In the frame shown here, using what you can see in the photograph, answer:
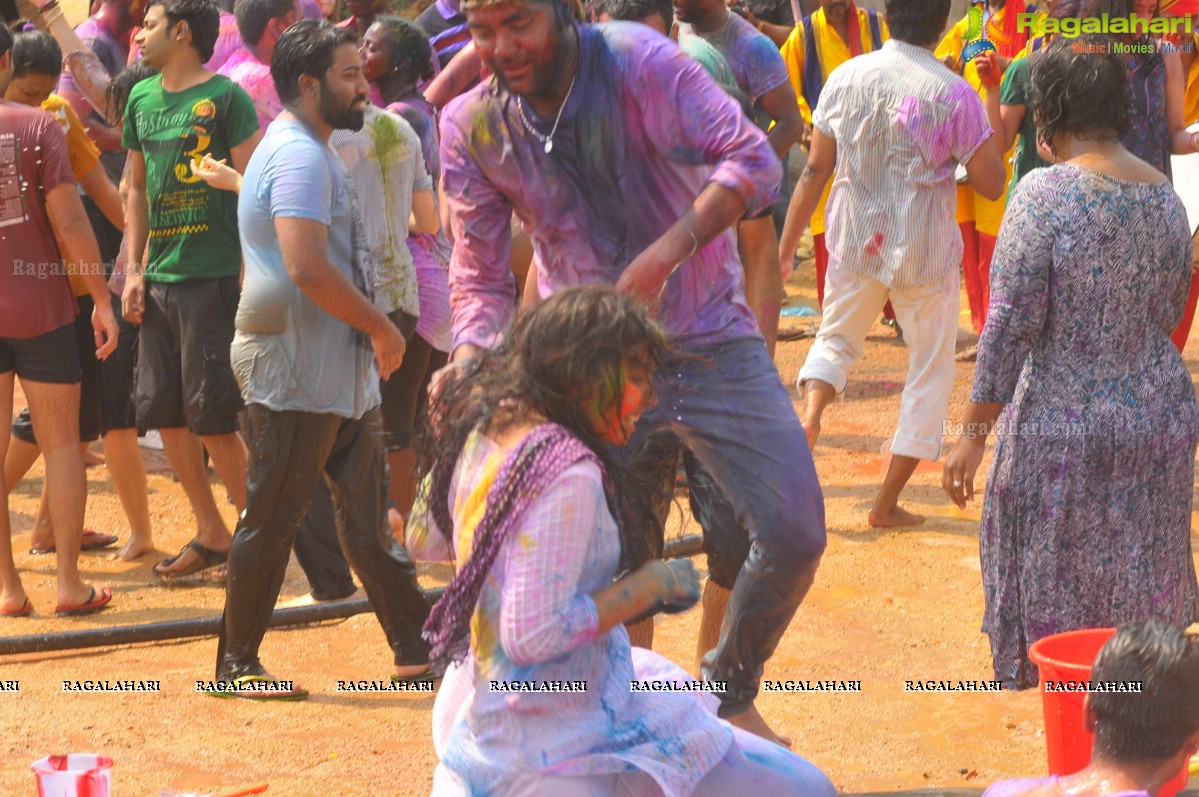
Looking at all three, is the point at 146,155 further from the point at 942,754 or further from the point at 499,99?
the point at 942,754

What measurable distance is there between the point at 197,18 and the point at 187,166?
559 millimetres

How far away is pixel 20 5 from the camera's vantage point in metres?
13.5

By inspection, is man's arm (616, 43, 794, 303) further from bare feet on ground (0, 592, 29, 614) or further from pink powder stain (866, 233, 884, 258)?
bare feet on ground (0, 592, 29, 614)

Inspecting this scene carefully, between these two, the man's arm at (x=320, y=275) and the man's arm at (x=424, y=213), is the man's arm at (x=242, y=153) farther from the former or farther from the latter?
the man's arm at (x=320, y=275)

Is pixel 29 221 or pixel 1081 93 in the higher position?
pixel 1081 93

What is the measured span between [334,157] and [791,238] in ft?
8.76

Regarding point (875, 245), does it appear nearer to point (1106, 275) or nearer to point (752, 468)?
point (1106, 275)

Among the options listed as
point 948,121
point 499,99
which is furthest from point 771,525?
point 948,121

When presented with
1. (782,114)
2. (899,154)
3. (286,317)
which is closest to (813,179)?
(899,154)

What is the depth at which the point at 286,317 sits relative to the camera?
4.96 metres

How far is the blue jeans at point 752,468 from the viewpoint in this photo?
384cm

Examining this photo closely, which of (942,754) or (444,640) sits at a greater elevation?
(444,640)

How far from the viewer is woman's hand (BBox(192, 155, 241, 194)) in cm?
559

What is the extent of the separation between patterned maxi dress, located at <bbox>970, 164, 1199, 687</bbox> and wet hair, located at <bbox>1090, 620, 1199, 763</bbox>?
127 cm
